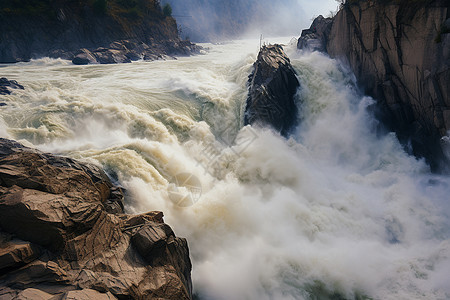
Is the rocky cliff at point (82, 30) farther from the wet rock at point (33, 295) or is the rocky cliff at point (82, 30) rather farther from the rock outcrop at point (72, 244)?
the wet rock at point (33, 295)

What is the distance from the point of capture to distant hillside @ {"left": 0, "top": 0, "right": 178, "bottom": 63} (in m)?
34.3

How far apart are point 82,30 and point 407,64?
4095 centimetres

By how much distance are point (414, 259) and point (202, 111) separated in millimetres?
12577

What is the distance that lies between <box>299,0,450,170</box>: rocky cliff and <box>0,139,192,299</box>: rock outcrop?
13667 millimetres

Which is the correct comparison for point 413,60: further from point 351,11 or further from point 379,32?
point 351,11

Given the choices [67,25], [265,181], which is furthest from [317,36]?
[67,25]

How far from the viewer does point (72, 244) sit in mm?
6598

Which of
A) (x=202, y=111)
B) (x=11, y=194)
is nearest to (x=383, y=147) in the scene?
(x=202, y=111)

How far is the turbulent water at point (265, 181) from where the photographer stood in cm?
940

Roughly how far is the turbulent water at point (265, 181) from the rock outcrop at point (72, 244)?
2134 mm

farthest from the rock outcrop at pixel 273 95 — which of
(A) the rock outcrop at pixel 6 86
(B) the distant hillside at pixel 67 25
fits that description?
(B) the distant hillside at pixel 67 25

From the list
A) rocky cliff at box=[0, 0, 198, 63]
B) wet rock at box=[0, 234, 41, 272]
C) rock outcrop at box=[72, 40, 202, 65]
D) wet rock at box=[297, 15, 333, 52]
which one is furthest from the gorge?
rocky cliff at box=[0, 0, 198, 63]

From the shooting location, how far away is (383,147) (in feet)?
54.9

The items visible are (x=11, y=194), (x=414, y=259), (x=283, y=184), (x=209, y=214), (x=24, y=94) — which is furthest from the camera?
(x=24, y=94)
